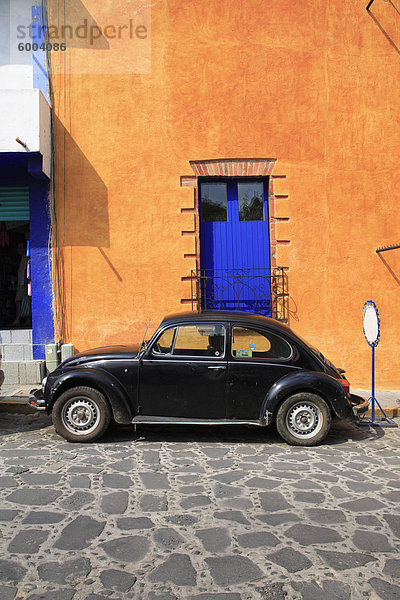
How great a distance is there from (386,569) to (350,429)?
137 inches

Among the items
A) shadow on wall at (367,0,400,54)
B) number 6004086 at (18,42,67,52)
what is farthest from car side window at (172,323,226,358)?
shadow on wall at (367,0,400,54)

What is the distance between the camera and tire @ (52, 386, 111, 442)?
215 inches

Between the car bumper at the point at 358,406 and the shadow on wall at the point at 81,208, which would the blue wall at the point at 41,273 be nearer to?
Answer: the shadow on wall at the point at 81,208

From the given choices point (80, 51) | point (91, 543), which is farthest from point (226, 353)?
point (80, 51)

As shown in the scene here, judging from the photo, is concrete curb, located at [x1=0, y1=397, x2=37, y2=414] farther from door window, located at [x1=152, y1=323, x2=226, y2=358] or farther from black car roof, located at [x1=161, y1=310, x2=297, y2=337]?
black car roof, located at [x1=161, y1=310, x2=297, y2=337]

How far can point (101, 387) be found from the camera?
5.45 m

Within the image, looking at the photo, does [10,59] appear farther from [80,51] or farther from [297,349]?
[297,349]

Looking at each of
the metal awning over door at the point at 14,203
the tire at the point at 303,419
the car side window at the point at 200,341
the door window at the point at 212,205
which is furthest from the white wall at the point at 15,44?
the tire at the point at 303,419

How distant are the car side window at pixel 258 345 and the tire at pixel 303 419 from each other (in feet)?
1.76

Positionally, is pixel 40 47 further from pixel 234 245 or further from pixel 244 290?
pixel 244 290

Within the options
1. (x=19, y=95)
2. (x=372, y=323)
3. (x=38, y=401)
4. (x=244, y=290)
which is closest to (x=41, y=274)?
(x=19, y=95)

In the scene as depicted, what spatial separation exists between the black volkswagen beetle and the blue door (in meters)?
3.17

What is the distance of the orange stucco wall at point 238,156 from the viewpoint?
8.60 m

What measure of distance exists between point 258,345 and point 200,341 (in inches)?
27.0
